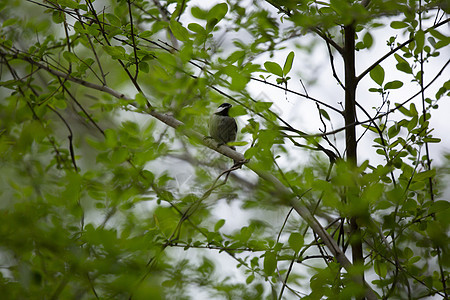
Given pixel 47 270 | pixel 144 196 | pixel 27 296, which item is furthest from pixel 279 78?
pixel 27 296

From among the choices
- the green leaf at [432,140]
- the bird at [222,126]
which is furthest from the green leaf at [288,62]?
the bird at [222,126]

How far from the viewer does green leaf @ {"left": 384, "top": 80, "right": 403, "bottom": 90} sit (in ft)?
6.31

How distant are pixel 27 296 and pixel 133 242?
30 cm

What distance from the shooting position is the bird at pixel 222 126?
5124 millimetres

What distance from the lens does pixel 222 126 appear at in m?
5.21

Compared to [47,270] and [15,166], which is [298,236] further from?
[15,166]

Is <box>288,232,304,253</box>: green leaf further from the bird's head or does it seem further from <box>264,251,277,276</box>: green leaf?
the bird's head

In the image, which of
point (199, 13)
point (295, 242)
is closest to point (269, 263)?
point (295, 242)

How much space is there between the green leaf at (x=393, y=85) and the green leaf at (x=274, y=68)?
0.50 m

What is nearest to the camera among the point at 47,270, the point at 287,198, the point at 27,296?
the point at 27,296

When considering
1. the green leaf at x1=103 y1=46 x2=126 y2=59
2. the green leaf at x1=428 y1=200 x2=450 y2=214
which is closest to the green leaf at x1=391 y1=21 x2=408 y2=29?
the green leaf at x1=428 y1=200 x2=450 y2=214

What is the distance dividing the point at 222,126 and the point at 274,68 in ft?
10.8

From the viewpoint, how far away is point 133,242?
1.23 meters

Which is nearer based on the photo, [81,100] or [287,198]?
[287,198]
